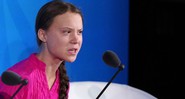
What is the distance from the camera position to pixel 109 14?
1.74 meters

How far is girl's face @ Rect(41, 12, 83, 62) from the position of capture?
1.10 meters

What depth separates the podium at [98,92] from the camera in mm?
1467

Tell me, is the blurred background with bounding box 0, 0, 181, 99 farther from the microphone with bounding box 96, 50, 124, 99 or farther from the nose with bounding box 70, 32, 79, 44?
the microphone with bounding box 96, 50, 124, 99

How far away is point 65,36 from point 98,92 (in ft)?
1.55

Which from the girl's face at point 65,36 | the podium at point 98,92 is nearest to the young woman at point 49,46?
the girl's face at point 65,36

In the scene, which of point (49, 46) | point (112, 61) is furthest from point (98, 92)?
point (112, 61)

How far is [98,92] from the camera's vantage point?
1511 millimetres

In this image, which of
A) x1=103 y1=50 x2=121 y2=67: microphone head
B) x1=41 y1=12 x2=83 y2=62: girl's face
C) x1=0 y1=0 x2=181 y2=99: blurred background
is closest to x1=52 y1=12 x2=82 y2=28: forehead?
x1=41 y1=12 x2=83 y2=62: girl's face

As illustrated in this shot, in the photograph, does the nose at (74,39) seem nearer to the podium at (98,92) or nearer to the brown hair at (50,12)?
the brown hair at (50,12)

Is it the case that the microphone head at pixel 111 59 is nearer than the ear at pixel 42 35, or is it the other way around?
the microphone head at pixel 111 59

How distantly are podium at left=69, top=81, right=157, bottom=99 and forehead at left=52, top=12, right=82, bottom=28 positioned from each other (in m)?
0.40

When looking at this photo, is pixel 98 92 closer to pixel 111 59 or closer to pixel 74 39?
pixel 74 39
